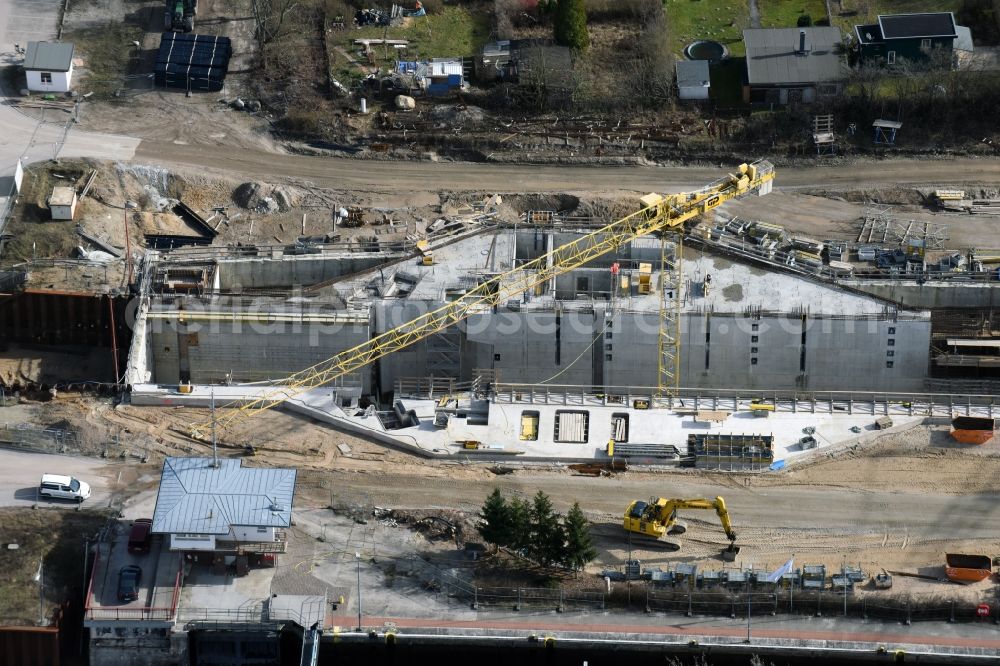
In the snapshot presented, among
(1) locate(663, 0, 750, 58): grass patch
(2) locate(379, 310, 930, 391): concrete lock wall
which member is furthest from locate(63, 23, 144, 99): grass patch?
(1) locate(663, 0, 750, 58): grass patch

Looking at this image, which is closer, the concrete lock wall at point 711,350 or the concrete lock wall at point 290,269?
the concrete lock wall at point 711,350

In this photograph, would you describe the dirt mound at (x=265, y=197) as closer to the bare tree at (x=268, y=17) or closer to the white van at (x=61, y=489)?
the bare tree at (x=268, y=17)

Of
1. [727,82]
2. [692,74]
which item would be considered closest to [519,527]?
[692,74]

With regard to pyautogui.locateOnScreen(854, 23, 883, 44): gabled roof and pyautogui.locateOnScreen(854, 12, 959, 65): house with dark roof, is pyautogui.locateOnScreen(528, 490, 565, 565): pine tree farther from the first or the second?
pyautogui.locateOnScreen(854, 23, 883, 44): gabled roof

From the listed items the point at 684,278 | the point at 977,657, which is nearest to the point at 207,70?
the point at 684,278

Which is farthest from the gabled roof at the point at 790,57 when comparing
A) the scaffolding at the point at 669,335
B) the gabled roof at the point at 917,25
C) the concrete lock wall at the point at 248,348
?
the concrete lock wall at the point at 248,348

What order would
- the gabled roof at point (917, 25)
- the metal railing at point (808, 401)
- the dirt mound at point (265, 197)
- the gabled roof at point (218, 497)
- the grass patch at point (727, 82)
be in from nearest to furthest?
the gabled roof at point (218, 497) → the metal railing at point (808, 401) → the dirt mound at point (265, 197) → the grass patch at point (727, 82) → the gabled roof at point (917, 25)

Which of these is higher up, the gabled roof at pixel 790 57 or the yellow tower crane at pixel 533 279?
the gabled roof at pixel 790 57
